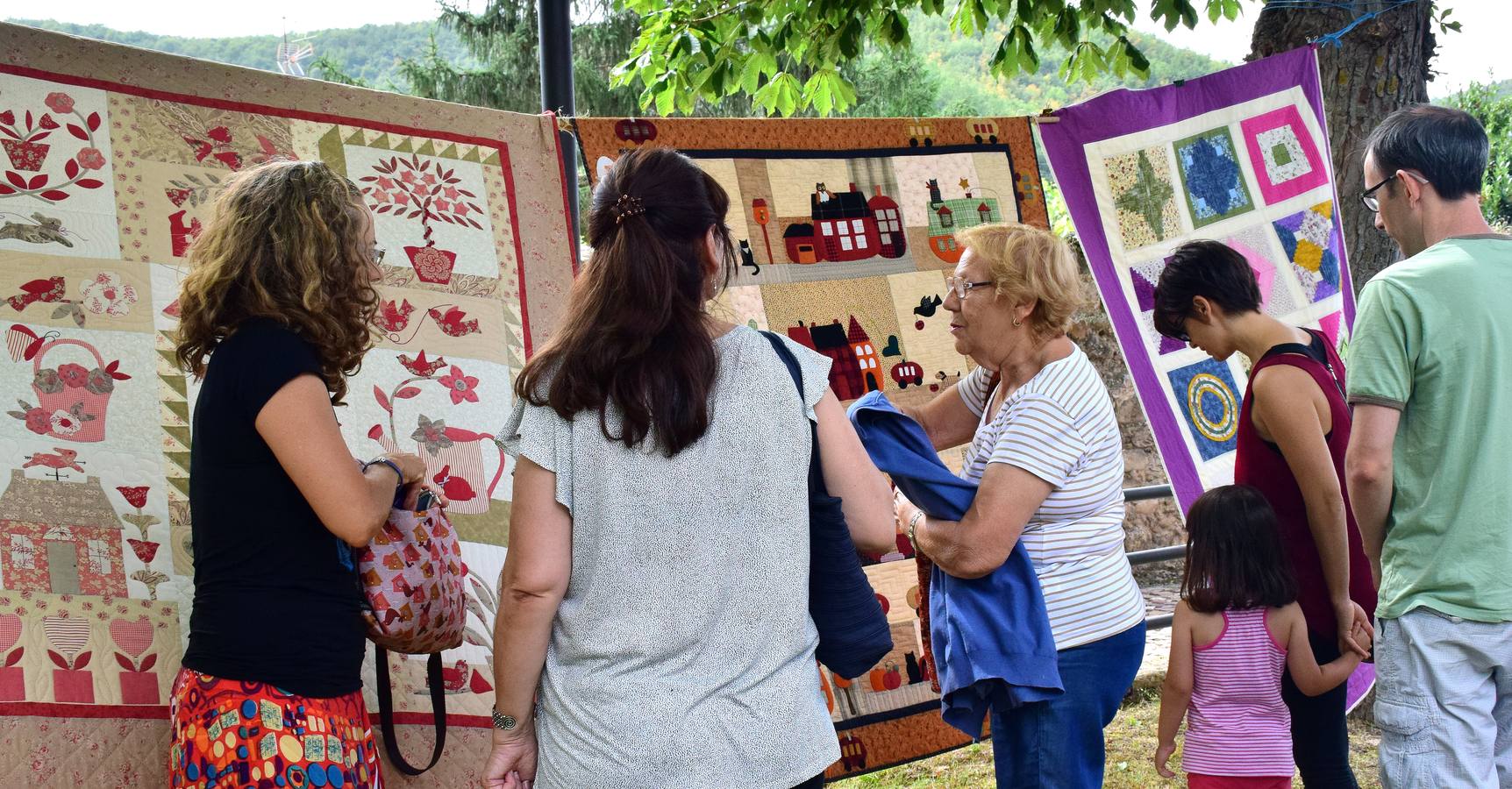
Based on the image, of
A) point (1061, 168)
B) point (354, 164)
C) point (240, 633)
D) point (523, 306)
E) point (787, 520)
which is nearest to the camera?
point (787, 520)

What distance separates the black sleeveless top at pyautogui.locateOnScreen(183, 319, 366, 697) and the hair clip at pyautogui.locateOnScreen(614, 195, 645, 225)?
52 cm

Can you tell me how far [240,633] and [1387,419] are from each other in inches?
77.6

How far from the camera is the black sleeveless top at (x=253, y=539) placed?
167 cm

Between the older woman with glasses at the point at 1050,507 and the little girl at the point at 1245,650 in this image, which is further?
the little girl at the point at 1245,650

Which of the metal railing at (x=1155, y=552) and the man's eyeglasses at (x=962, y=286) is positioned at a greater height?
the man's eyeglasses at (x=962, y=286)

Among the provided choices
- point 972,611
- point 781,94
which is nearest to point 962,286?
point 972,611

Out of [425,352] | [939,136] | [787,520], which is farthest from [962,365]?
[787,520]

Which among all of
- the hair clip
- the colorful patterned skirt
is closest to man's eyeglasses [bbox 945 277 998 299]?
the hair clip

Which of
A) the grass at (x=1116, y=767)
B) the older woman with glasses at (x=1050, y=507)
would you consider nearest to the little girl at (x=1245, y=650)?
the older woman with glasses at (x=1050, y=507)

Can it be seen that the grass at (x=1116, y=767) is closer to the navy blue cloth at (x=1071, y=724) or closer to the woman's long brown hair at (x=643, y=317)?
the navy blue cloth at (x=1071, y=724)

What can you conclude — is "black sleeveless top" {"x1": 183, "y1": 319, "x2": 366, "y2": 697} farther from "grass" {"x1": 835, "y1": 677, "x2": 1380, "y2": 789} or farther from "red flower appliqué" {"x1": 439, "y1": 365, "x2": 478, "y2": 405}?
"grass" {"x1": 835, "y1": 677, "x2": 1380, "y2": 789}

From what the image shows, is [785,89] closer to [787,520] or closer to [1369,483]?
[1369,483]

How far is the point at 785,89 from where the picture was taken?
4.64m

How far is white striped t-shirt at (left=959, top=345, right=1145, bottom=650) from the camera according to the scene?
2051 millimetres
